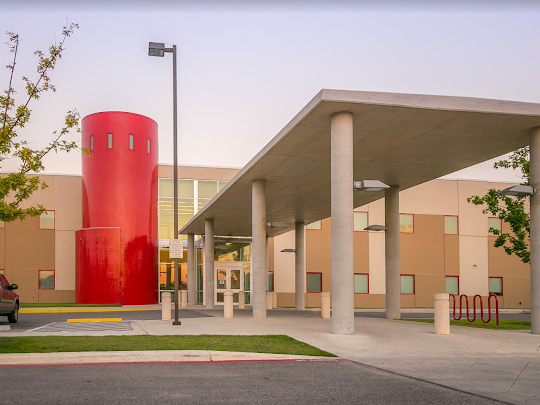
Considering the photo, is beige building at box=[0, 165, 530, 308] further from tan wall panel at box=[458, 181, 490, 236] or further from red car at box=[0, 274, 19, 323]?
red car at box=[0, 274, 19, 323]

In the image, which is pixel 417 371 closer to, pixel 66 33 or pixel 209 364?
pixel 209 364

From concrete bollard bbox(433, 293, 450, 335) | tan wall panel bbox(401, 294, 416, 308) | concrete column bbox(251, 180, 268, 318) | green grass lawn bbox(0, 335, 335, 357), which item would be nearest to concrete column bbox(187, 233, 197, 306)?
tan wall panel bbox(401, 294, 416, 308)

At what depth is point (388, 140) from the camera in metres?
18.3

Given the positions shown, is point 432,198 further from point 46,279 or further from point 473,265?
point 46,279

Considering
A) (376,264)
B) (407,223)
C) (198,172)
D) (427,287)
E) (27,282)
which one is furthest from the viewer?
(407,223)

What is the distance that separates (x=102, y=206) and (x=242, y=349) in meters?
28.3

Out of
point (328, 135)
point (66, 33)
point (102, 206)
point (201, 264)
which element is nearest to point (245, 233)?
point (201, 264)

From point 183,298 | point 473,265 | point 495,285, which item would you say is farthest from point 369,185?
point 495,285

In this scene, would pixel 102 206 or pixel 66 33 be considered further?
pixel 102 206

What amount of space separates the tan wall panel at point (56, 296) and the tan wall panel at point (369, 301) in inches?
751

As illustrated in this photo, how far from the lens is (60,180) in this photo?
4259 centimetres

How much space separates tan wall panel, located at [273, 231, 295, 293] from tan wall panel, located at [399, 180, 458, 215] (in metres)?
8.82

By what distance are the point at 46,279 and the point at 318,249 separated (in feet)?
60.0

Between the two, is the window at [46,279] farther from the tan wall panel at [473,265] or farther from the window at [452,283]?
the tan wall panel at [473,265]
